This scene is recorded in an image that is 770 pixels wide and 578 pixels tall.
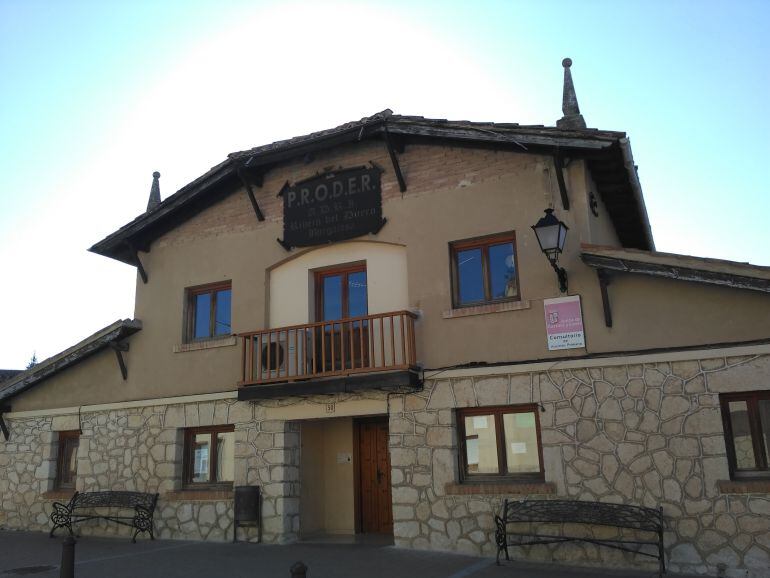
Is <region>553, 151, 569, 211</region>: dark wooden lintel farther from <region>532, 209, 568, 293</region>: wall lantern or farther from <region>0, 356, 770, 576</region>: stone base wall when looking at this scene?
<region>0, 356, 770, 576</region>: stone base wall

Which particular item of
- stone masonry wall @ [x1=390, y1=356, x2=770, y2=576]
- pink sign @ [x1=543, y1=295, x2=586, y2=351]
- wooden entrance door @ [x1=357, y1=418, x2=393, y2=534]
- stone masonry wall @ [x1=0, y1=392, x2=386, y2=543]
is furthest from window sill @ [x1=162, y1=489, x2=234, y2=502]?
pink sign @ [x1=543, y1=295, x2=586, y2=351]

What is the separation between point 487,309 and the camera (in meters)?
9.76

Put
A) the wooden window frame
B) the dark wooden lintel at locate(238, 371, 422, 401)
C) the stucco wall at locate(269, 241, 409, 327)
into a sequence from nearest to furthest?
the dark wooden lintel at locate(238, 371, 422, 401)
the stucco wall at locate(269, 241, 409, 327)
the wooden window frame

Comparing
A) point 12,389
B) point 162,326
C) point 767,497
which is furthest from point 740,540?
point 12,389

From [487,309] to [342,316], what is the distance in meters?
2.60

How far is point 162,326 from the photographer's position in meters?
12.7

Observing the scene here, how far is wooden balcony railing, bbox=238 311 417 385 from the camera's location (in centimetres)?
996

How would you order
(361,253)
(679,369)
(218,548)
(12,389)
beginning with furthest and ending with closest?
1. (12,389)
2. (361,253)
3. (218,548)
4. (679,369)

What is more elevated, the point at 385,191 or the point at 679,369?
the point at 385,191

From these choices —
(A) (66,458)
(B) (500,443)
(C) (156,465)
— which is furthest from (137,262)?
(B) (500,443)

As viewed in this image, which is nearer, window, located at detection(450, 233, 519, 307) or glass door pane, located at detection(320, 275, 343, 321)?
window, located at detection(450, 233, 519, 307)

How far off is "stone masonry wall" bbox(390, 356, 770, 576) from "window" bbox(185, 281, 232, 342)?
399 cm

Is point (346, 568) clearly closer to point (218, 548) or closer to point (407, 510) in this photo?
point (407, 510)

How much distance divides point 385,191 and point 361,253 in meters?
1.08
